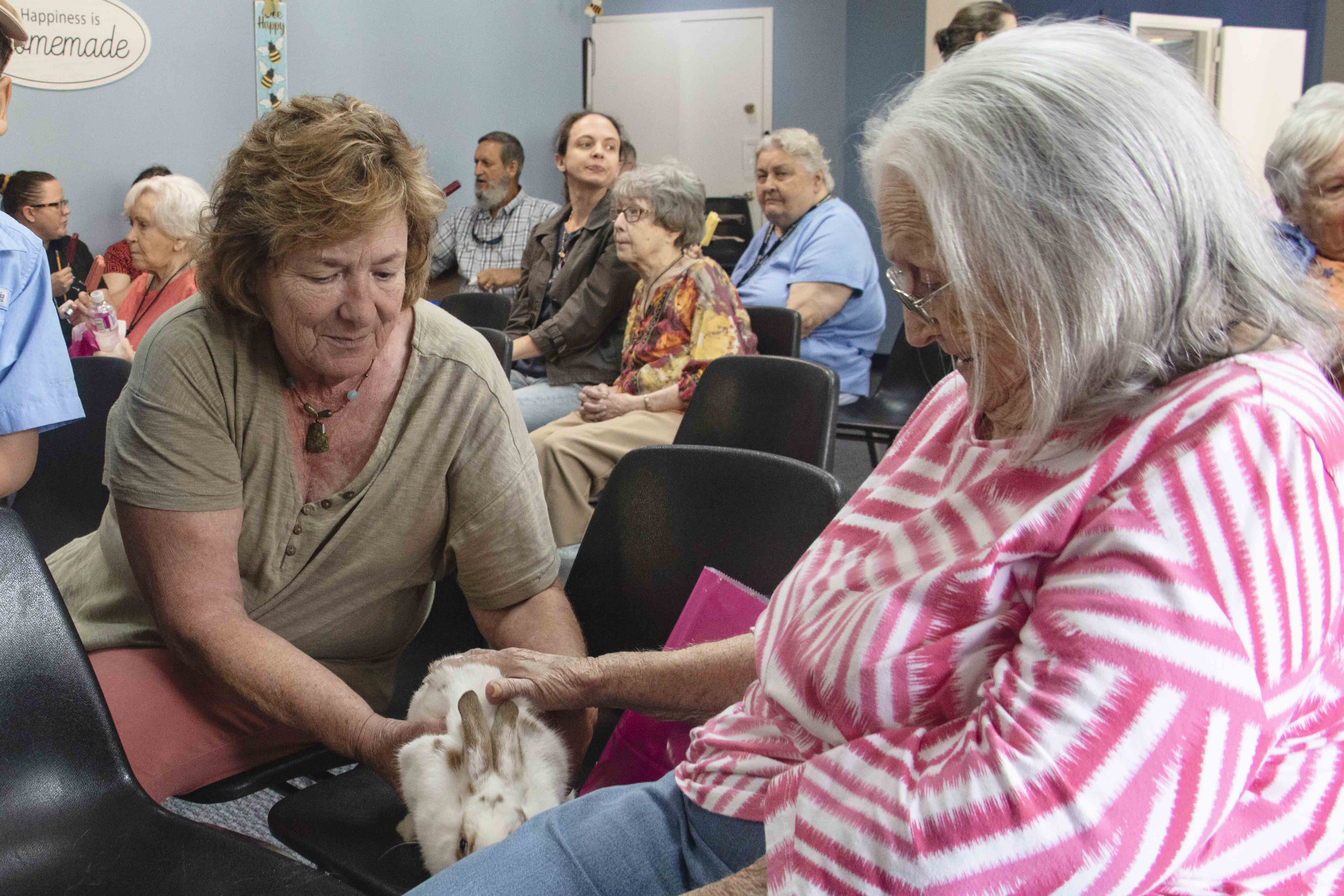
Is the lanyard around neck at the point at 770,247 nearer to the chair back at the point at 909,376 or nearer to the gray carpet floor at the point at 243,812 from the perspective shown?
the chair back at the point at 909,376

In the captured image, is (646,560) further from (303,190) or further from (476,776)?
(303,190)

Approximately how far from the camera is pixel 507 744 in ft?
3.85

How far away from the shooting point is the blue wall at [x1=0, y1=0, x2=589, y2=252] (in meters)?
5.23

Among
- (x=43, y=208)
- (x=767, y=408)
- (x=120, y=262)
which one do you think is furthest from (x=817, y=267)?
(x=43, y=208)

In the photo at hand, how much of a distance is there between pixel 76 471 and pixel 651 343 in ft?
5.47

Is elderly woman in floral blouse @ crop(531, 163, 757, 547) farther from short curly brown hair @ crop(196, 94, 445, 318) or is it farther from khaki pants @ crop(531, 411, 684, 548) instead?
short curly brown hair @ crop(196, 94, 445, 318)

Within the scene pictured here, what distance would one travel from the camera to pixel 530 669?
131cm

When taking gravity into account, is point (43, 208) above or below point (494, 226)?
above

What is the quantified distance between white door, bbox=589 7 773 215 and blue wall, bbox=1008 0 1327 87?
1930mm

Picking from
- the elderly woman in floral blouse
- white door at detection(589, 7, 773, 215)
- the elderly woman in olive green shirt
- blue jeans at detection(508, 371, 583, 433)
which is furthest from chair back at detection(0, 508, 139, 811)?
white door at detection(589, 7, 773, 215)

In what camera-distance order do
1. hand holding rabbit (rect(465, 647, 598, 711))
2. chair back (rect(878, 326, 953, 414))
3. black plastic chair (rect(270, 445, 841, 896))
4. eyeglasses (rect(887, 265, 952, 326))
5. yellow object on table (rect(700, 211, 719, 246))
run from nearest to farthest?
eyeglasses (rect(887, 265, 952, 326)), hand holding rabbit (rect(465, 647, 598, 711)), black plastic chair (rect(270, 445, 841, 896)), yellow object on table (rect(700, 211, 719, 246)), chair back (rect(878, 326, 953, 414))

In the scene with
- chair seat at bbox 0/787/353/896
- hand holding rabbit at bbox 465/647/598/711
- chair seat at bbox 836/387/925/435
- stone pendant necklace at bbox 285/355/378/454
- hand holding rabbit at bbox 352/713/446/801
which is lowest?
chair seat at bbox 836/387/925/435

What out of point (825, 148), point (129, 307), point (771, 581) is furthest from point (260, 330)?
point (825, 148)

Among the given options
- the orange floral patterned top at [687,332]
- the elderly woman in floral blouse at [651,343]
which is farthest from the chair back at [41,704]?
the orange floral patterned top at [687,332]
